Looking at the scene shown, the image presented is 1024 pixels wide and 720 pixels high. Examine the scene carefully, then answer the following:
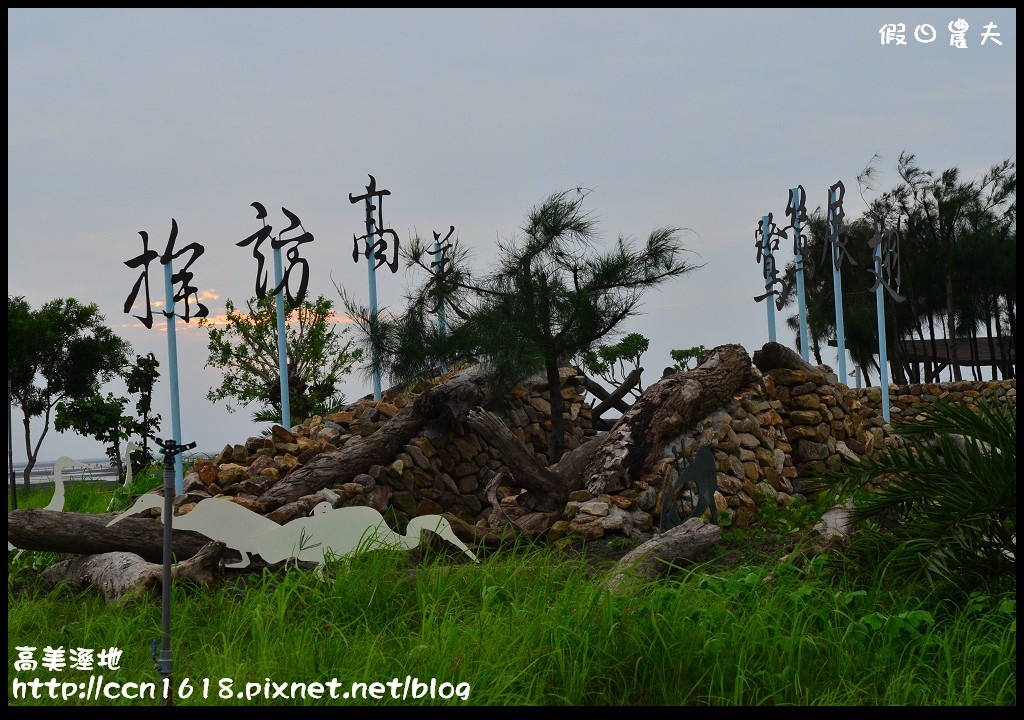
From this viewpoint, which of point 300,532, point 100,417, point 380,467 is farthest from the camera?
point 100,417

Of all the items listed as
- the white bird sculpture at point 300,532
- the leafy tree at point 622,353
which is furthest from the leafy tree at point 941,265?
the white bird sculpture at point 300,532

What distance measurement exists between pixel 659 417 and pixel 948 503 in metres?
4.00

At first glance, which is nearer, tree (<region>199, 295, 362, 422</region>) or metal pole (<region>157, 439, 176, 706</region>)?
metal pole (<region>157, 439, 176, 706</region>)

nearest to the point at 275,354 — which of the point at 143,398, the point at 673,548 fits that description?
A: the point at 143,398

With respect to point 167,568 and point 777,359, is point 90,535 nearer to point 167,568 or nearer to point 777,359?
point 167,568

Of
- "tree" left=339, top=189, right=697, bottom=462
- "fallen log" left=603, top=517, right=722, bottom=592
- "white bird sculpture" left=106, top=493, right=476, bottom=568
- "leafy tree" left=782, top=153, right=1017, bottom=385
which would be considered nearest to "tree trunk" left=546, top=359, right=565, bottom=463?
"tree" left=339, top=189, right=697, bottom=462

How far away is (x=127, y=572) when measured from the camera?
588 cm

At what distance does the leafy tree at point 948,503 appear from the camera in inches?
185

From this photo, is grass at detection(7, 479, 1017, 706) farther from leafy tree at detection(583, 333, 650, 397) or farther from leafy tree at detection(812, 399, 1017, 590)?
leafy tree at detection(583, 333, 650, 397)

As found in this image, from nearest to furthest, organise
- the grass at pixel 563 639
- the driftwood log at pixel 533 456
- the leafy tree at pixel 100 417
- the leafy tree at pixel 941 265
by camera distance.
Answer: the grass at pixel 563 639
the driftwood log at pixel 533 456
the leafy tree at pixel 100 417
the leafy tree at pixel 941 265

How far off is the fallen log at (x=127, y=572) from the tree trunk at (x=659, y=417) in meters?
3.50

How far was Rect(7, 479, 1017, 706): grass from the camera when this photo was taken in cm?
404

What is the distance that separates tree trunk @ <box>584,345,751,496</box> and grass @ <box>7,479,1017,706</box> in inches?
109

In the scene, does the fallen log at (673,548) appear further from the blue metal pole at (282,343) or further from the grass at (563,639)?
the blue metal pole at (282,343)
